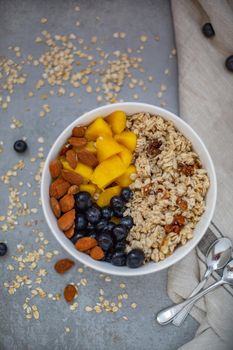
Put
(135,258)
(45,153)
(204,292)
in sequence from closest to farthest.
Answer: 1. (135,258)
2. (204,292)
3. (45,153)

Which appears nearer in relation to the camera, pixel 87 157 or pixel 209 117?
pixel 87 157

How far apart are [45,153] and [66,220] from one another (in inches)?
11.5

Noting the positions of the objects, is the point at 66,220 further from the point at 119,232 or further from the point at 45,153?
the point at 45,153

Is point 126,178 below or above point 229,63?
below

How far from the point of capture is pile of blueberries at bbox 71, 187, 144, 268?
124 cm

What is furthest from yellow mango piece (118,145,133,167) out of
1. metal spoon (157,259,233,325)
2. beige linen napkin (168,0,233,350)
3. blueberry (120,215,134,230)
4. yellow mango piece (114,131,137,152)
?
metal spoon (157,259,233,325)

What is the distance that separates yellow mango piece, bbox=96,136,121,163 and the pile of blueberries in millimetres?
92

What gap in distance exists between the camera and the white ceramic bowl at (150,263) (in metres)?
1.25

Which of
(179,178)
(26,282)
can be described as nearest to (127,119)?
(179,178)

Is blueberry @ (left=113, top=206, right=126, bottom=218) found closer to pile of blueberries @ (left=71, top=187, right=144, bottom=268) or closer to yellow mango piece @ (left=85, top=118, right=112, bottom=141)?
pile of blueberries @ (left=71, top=187, right=144, bottom=268)

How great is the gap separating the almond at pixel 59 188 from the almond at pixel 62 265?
22 centimetres

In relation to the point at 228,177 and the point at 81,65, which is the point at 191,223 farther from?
the point at 81,65

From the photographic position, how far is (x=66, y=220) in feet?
4.12

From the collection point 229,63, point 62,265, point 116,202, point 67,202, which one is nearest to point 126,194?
point 116,202
